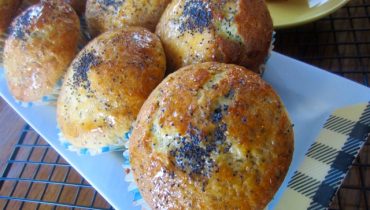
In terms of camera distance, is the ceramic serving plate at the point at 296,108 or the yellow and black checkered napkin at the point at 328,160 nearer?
the yellow and black checkered napkin at the point at 328,160

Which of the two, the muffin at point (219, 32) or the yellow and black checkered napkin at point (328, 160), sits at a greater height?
the muffin at point (219, 32)

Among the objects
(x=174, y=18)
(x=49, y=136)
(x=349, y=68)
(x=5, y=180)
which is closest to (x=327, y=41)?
(x=349, y=68)

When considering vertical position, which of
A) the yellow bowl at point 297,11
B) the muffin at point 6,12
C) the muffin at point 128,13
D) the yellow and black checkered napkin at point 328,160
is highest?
the muffin at point 128,13

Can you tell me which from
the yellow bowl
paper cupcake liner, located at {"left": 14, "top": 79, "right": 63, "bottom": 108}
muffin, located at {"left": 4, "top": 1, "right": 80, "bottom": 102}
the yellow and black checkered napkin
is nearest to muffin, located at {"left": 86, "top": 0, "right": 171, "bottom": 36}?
muffin, located at {"left": 4, "top": 1, "right": 80, "bottom": 102}

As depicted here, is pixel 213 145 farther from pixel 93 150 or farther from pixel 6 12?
pixel 6 12

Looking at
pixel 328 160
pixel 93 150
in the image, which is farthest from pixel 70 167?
pixel 328 160

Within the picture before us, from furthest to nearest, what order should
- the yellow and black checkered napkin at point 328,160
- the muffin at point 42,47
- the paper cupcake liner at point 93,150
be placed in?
1. the muffin at point 42,47
2. the paper cupcake liner at point 93,150
3. the yellow and black checkered napkin at point 328,160

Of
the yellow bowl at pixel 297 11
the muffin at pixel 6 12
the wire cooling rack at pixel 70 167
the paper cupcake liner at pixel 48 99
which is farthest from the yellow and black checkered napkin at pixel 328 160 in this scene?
the muffin at pixel 6 12

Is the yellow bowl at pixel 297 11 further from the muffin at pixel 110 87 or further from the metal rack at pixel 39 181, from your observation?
the metal rack at pixel 39 181

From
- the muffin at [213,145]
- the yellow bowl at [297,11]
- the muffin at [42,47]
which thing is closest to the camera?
the muffin at [213,145]
